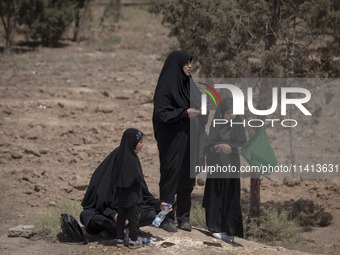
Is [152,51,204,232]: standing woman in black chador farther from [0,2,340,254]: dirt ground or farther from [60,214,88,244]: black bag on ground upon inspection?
[60,214,88,244]: black bag on ground

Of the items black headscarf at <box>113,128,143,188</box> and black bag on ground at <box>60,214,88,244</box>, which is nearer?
black headscarf at <box>113,128,143,188</box>

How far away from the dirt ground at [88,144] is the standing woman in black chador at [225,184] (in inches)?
7.2

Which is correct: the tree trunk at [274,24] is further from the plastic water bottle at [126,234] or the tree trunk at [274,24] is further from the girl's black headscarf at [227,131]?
the plastic water bottle at [126,234]

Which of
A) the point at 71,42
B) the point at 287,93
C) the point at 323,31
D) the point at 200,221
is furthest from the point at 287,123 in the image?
the point at 71,42

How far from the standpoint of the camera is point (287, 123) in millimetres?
8703

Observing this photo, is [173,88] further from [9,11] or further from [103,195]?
[9,11]

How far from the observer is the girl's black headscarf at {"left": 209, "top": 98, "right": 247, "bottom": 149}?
18.8 ft

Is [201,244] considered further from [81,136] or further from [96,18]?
[96,18]

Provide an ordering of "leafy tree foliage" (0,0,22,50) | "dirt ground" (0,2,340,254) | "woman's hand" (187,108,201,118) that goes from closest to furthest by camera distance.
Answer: "woman's hand" (187,108,201,118), "dirt ground" (0,2,340,254), "leafy tree foliage" (0,0,22,50)

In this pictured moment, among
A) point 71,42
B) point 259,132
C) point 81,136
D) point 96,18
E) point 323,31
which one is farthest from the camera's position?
point 96,18

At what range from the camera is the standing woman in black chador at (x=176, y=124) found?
17.8 ft

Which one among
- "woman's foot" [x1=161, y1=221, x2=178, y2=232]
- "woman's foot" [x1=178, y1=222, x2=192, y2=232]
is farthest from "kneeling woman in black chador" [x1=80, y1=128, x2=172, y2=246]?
"woman's foot" [x1=178, y1=222, x2=192, y2=232]

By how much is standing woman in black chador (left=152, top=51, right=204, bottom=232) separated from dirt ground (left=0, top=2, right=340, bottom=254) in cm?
34

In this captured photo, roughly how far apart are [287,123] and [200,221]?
8.23 feet
